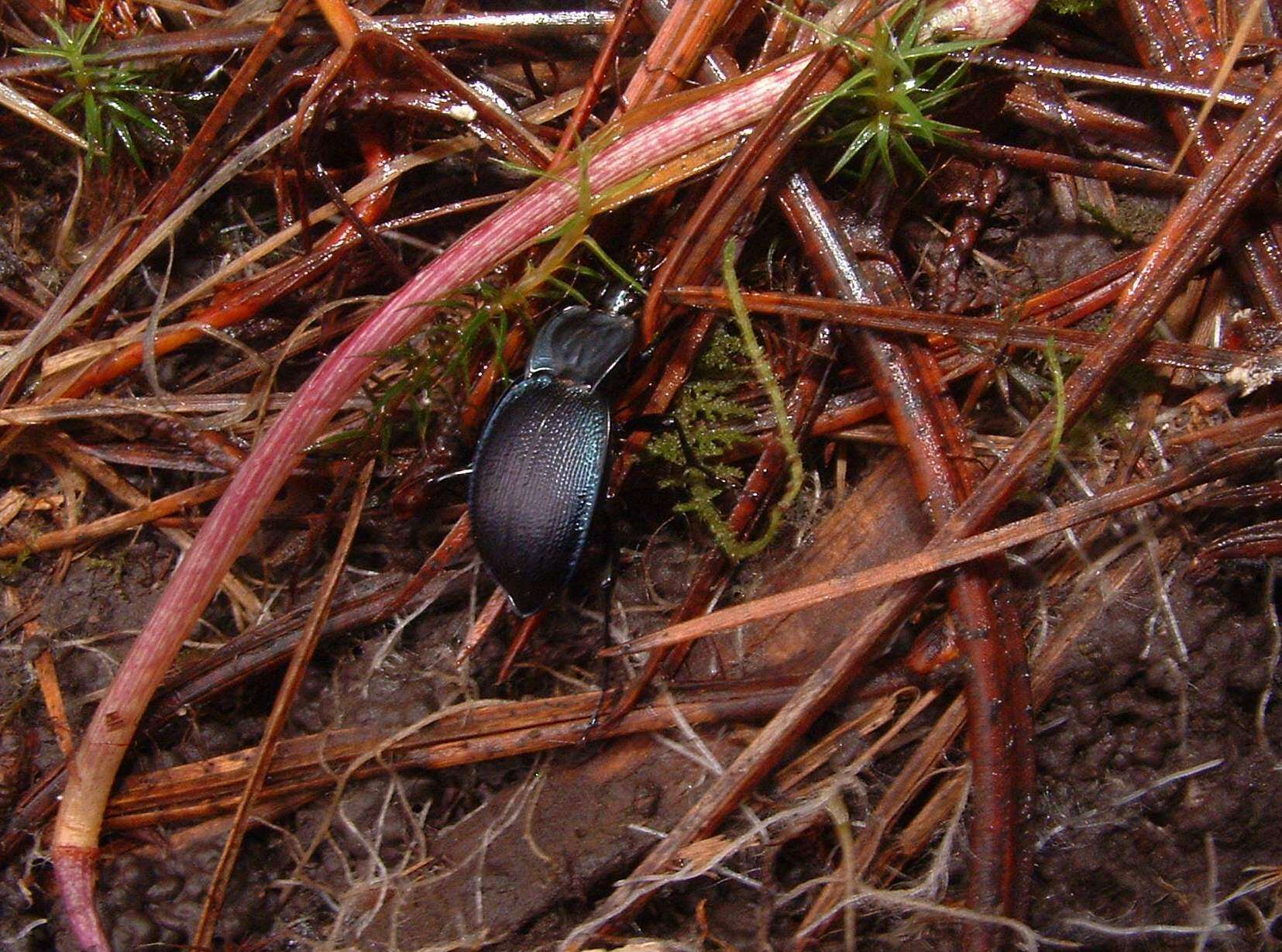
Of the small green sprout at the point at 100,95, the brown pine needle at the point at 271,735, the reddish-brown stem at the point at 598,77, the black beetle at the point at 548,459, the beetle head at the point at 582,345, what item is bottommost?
the brown pine needle at the point at 271,735

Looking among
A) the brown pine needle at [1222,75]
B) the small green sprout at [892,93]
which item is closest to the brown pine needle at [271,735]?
the small green sprout at [892,93]

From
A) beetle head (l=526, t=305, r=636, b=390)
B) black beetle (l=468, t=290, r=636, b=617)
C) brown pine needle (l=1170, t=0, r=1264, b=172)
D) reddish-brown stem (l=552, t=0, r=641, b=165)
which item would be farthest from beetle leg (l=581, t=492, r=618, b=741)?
brown pine needle (l=1170, t=0, r=1264, b=172)

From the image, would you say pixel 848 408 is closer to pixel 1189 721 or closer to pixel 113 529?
pixel 1189 721

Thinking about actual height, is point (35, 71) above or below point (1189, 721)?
above

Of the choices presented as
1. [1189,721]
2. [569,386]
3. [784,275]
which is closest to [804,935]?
[1189,721]

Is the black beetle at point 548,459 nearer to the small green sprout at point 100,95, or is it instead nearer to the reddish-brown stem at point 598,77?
the reddish-brown stem at point 598,77

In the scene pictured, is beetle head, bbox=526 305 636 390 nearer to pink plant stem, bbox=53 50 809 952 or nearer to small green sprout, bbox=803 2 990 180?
pink plant stem, bbox=53 50 809 952
